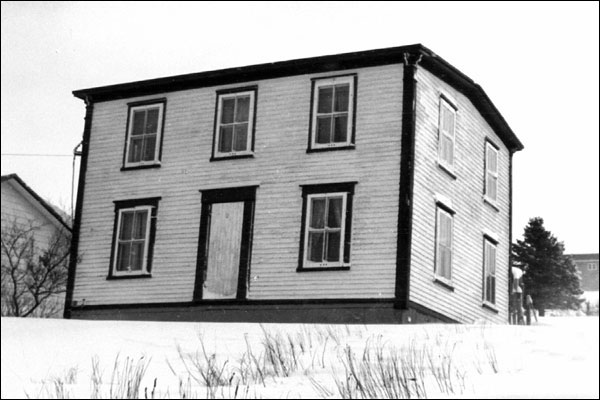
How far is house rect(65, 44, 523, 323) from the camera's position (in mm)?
23438

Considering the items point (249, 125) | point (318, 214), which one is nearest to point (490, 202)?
point (318, 214)

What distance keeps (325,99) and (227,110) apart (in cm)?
283

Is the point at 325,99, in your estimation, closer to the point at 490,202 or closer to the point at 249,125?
the point at 249,125

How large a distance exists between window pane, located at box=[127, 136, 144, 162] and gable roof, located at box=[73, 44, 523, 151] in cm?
124

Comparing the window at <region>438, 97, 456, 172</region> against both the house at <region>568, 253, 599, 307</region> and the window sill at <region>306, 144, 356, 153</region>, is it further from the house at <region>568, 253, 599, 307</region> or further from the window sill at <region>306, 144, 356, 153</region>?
the house at <region>568, 253, 599, 307</region>

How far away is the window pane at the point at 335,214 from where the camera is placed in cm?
2383

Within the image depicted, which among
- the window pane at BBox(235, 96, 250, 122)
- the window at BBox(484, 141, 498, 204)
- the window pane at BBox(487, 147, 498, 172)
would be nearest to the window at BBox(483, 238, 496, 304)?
the window at BBox(484, 141, 498, 204)

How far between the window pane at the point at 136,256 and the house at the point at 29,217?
1186 cm

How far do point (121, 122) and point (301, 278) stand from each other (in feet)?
24.5

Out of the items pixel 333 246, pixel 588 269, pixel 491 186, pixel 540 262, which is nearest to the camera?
pixel 333 246

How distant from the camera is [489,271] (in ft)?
93.4

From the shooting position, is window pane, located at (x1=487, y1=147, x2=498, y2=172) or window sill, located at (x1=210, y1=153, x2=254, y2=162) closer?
window sill, located at (x1=210, y1=153, x2=254, y2=162)

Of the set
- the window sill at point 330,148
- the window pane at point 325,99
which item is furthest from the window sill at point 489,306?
the window pane at point 325,99

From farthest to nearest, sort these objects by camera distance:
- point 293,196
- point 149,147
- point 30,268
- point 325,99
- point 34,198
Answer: point 34,198 → point 30,268 → point 149,147 → point 325,99 → point 293,196
